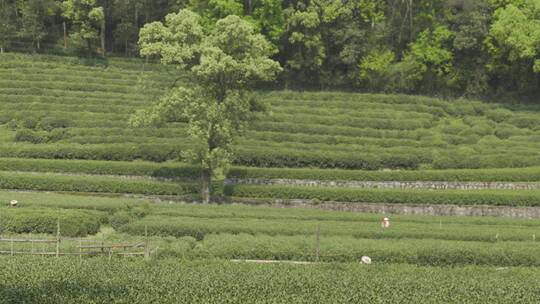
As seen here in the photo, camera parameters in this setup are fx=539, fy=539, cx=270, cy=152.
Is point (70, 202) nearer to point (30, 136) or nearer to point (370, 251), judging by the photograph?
point (30, 136)

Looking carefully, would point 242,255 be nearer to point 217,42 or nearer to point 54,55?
point 217,42

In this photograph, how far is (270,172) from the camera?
41312 millimetres

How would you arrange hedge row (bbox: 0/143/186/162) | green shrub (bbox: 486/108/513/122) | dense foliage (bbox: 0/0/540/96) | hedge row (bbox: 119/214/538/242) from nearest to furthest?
hedge row (bbox: 119/214/538/242)
hedge row (bbox: 0/143/186/162)
green shrub (bbox: 486/108/513/122)
dense foliage (bbox: 0/0/540/96)

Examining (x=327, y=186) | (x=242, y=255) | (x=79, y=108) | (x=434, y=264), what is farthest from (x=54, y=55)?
(x=434, y=264)

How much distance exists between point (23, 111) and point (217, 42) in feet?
76.7

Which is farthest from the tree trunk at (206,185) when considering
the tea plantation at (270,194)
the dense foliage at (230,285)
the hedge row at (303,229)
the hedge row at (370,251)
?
the dense foliage at (230,285)

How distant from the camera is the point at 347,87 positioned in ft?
216

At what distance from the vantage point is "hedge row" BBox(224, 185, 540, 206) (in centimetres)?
3747

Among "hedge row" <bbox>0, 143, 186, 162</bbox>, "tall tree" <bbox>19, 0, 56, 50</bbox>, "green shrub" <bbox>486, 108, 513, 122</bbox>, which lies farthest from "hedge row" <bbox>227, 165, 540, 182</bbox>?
"tall tree" <bbox>19, 0, 56, 50</bbox>

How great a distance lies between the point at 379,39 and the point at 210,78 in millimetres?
35150

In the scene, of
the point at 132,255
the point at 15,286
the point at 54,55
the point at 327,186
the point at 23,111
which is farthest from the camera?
the point at 54,55

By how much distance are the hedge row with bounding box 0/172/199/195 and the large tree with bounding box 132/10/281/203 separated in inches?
143

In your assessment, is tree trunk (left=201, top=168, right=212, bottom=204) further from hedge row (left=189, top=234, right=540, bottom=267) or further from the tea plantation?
hedge row (left=189, top=234, right=540, bottom=267)

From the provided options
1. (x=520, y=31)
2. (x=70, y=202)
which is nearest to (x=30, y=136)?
(x=70, y=202)
